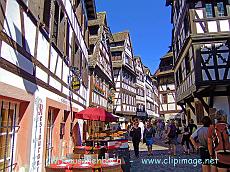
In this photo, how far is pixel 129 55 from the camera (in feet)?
108

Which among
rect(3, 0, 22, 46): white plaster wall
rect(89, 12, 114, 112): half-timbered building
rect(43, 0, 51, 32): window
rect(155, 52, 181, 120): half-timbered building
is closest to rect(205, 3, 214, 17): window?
rect(89, 12, 114, 112): half-timbered building

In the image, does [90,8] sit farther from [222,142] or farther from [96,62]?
[222,142]

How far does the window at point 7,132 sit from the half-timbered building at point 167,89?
24.6m

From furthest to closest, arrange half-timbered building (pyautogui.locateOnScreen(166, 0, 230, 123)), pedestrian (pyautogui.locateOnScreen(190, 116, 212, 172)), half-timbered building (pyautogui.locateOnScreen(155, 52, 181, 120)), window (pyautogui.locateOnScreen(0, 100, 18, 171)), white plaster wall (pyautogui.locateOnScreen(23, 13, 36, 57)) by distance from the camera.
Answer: half-timbered building (pyautogui.locateOnScreen(155, 52, 181, 120)), half-timbered building (pyautogui.locateOnScreen(166, 0, 230, 123)), pedestrian (pyautogui.locateOnScreen(190, 116, 212, 172)), white plaster wall (pyautogui.locateOnScreen(23, 13, 36, 57)), window (pyautogui.locateOnScreen(0, 100, 18, 171))

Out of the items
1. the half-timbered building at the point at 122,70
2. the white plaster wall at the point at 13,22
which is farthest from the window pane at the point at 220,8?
the half-timbered building at the point at 122,70

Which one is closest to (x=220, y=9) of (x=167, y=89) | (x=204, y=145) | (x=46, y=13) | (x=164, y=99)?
(x=204, y=145)

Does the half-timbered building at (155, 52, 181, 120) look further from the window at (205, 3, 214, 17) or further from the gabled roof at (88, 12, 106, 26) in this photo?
the window at (205, 3, 214, 17)

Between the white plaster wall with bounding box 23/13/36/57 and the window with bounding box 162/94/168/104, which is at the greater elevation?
the window with bounding box 162/94/168/104

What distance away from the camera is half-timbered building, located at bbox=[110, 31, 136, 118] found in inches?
1172

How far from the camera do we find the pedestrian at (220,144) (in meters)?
4.13

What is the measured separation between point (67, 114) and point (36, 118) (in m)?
3.67

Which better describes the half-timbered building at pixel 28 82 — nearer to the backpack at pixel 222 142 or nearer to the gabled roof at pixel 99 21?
the backpack at pixel 222 142

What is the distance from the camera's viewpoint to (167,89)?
29.5 meters

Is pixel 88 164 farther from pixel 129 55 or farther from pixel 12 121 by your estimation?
pixel 129 55
